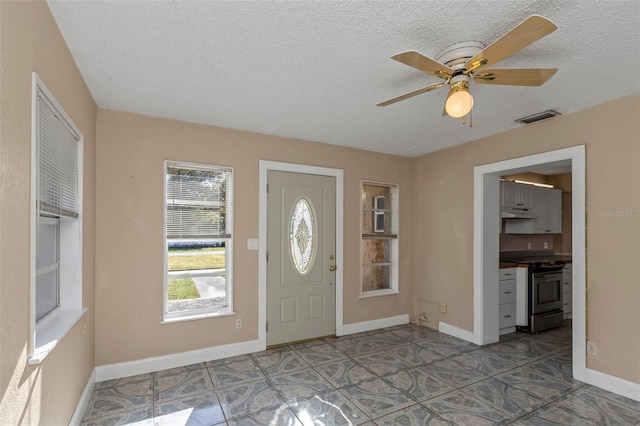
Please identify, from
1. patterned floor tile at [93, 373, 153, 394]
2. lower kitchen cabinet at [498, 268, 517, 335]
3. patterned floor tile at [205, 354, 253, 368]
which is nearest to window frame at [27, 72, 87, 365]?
patterned floor tile at [93, 373, 153, 394]

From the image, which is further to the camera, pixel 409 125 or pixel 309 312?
pixel 309 312

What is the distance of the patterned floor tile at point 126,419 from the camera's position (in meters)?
2.37

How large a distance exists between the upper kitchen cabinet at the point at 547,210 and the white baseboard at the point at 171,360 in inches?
193

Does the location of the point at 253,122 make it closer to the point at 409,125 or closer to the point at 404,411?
the point at 409,125

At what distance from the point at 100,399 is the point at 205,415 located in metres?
0.96

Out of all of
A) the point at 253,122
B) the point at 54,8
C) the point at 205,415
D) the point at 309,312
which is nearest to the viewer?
the point at 54,8

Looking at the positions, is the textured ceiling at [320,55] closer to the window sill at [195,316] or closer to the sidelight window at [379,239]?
the sidelight window at [379,239]

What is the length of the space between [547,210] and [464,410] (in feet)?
14.8

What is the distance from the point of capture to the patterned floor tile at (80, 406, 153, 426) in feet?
7.78

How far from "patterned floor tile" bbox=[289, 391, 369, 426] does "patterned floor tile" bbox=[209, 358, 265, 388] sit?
63 centimetres

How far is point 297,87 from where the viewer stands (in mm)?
2611

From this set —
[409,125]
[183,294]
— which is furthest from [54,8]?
[409,125]

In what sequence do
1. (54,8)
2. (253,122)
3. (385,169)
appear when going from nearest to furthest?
(54,8) < (253,122) < (385,169)

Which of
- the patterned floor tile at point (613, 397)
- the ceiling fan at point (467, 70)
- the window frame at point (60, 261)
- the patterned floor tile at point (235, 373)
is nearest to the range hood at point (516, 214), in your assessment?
the patterned floor tile at point (613, 397)
